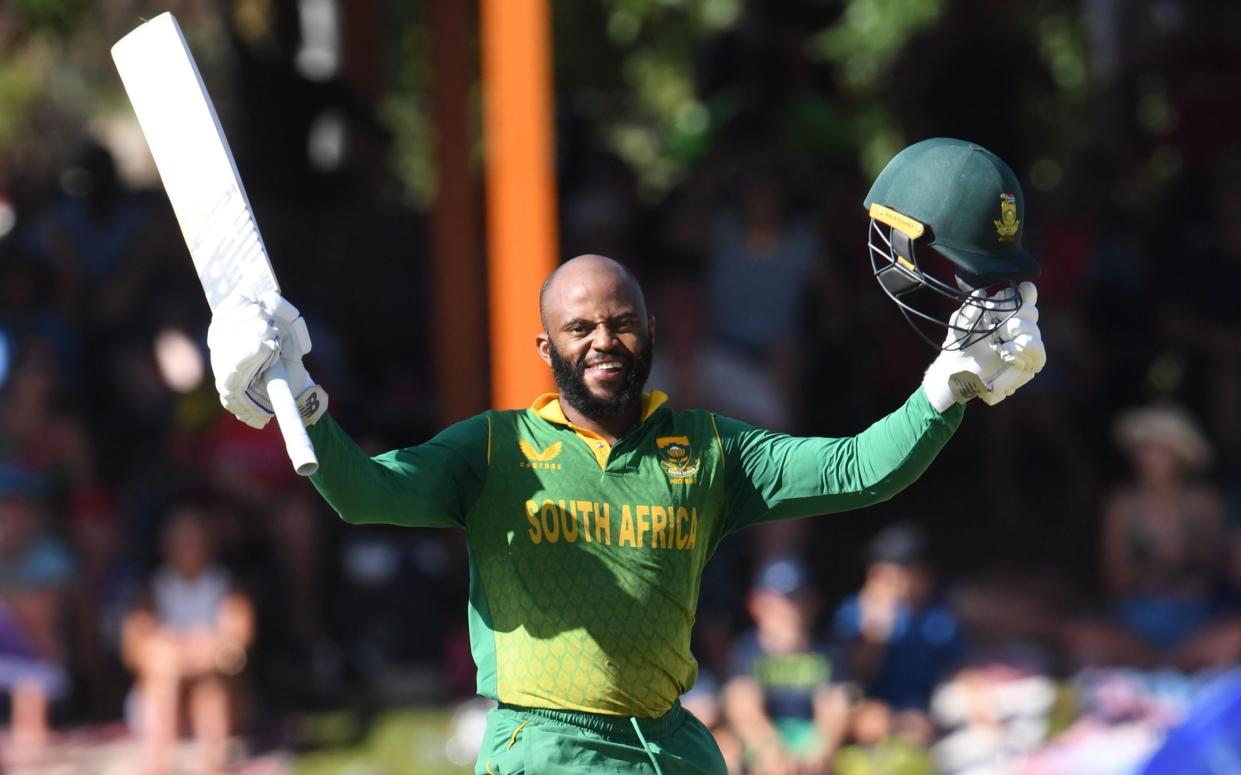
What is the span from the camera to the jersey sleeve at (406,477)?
341 centimetres

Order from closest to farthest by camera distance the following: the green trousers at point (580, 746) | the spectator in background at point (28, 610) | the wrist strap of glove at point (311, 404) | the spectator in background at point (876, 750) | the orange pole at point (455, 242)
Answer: the wrist strap of glove at point (311, 404) < the green trousers at point (580, 746) < the spectator in background at point (876, 750) < the spectator in background at point (28, 610) < the orange pole at point (455, 242)

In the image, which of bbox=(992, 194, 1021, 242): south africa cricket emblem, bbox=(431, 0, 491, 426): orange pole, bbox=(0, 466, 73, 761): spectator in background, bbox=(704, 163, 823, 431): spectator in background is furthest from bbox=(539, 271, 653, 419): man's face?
bbox=(431, 0, 491, 426): orange pole

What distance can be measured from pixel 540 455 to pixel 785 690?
143 inches

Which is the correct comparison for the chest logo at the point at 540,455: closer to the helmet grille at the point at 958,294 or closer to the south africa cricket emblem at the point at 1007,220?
the helmet grille at the point at 958,294

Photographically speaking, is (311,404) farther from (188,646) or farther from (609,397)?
(188,646)

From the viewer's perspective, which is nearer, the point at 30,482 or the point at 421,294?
the point at 30,482

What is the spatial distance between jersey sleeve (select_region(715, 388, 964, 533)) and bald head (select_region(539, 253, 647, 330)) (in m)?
0.35

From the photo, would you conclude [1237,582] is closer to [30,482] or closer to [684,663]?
[684,663]

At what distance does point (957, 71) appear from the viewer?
28.9ft

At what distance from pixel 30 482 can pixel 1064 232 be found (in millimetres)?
4738

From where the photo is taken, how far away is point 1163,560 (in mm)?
7438

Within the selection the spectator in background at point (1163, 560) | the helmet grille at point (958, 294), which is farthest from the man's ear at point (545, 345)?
the spectator in background at point (1163, 560)

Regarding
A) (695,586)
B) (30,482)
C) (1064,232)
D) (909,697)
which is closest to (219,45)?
(30,482)

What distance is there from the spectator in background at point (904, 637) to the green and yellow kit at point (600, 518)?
360 cm
